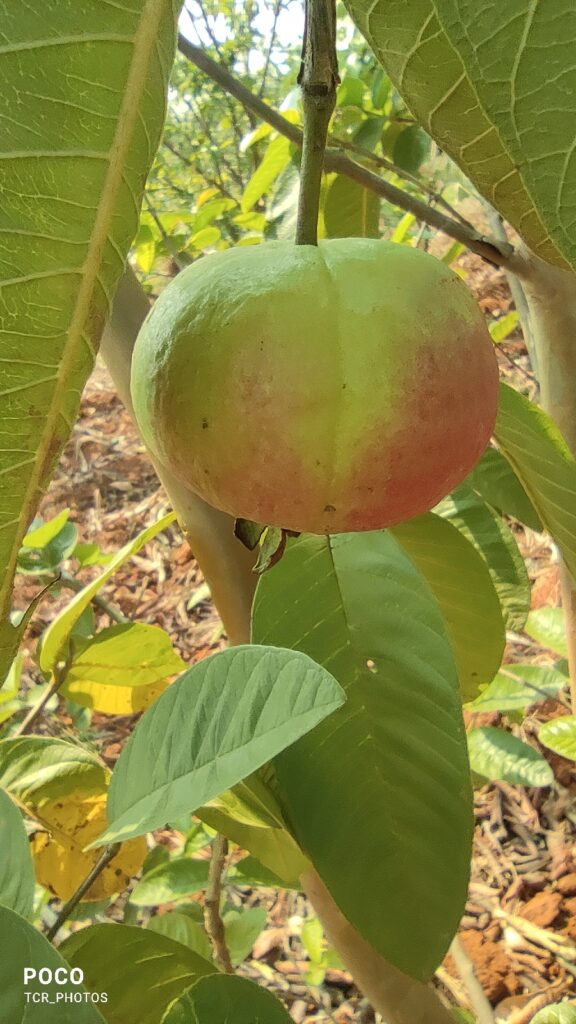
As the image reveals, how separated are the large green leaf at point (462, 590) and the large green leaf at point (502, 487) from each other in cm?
12

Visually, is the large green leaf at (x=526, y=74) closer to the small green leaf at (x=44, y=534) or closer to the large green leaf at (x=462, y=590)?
the large green leaf at (x=462, y=590)

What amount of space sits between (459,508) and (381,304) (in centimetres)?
63

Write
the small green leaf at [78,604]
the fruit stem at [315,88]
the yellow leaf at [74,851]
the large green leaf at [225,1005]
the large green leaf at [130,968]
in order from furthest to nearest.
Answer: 1. the yellow leaf at [74,851]
2. the small green leaf at [78,604]
3. the large green leaf at [130,968]
4. the large green leaf at [225,1005]
5. the fruit stem at [315,88]

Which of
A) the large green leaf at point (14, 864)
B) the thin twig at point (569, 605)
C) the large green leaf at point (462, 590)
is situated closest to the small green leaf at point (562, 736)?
the thin twig at point (569, 605)

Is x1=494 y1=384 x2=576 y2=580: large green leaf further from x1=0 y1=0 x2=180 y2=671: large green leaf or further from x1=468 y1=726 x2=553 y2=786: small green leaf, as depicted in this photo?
x1=468 y1=726 x2=553 y2=786: small green leaf

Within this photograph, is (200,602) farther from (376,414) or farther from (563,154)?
(563,154)

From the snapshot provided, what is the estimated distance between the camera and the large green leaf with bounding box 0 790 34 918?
515mm

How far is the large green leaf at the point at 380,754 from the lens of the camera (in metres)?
0.54

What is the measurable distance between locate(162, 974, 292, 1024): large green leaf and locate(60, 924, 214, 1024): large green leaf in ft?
0.46

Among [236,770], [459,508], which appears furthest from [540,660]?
[236,770]

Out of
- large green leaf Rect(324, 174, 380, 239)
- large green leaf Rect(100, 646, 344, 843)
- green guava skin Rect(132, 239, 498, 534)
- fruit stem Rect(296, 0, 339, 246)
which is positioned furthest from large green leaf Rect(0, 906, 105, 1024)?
large green leaf Rect(324, 174, 380, 239)

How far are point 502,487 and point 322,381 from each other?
21.4 inches

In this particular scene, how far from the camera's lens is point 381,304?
370mm

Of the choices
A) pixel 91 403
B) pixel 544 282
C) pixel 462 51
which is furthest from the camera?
pixel 91 403
